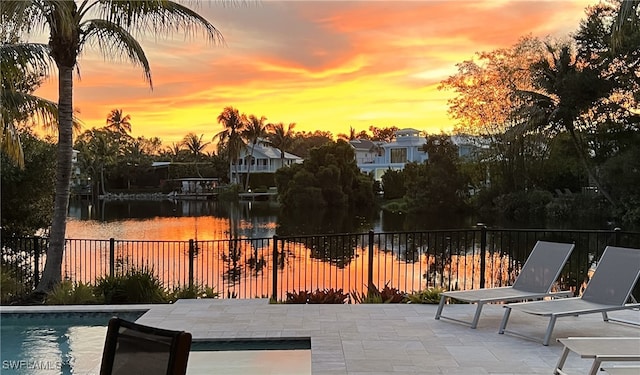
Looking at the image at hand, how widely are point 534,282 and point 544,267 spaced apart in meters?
0.20

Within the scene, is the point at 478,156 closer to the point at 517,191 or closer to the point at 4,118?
the point at 517,191

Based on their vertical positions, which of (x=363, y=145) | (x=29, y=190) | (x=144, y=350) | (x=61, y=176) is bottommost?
(x=144, y=350)

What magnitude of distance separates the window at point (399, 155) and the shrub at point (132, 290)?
1764 inches

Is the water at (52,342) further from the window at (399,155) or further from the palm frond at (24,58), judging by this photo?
the window at (399,155)

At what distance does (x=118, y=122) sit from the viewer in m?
60.4

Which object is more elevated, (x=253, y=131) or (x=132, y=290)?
(x=253, y=131)

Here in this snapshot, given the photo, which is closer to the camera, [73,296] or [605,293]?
[605,293]

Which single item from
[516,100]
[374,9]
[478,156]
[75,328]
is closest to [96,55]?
[75,328]

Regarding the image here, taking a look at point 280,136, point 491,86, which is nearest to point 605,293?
point 491,86

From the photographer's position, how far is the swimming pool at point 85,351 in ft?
17.1

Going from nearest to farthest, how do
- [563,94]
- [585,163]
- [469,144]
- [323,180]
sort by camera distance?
[563,94], [585,163], [469,144], [323,180]

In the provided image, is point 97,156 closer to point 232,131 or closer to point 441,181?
point 232,131

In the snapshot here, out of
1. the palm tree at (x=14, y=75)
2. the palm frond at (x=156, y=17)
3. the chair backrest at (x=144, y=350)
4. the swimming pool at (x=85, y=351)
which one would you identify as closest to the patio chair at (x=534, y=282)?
the swimming pool at (x=85, y=351)

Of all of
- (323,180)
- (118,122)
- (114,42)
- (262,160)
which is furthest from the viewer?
(118,122)
